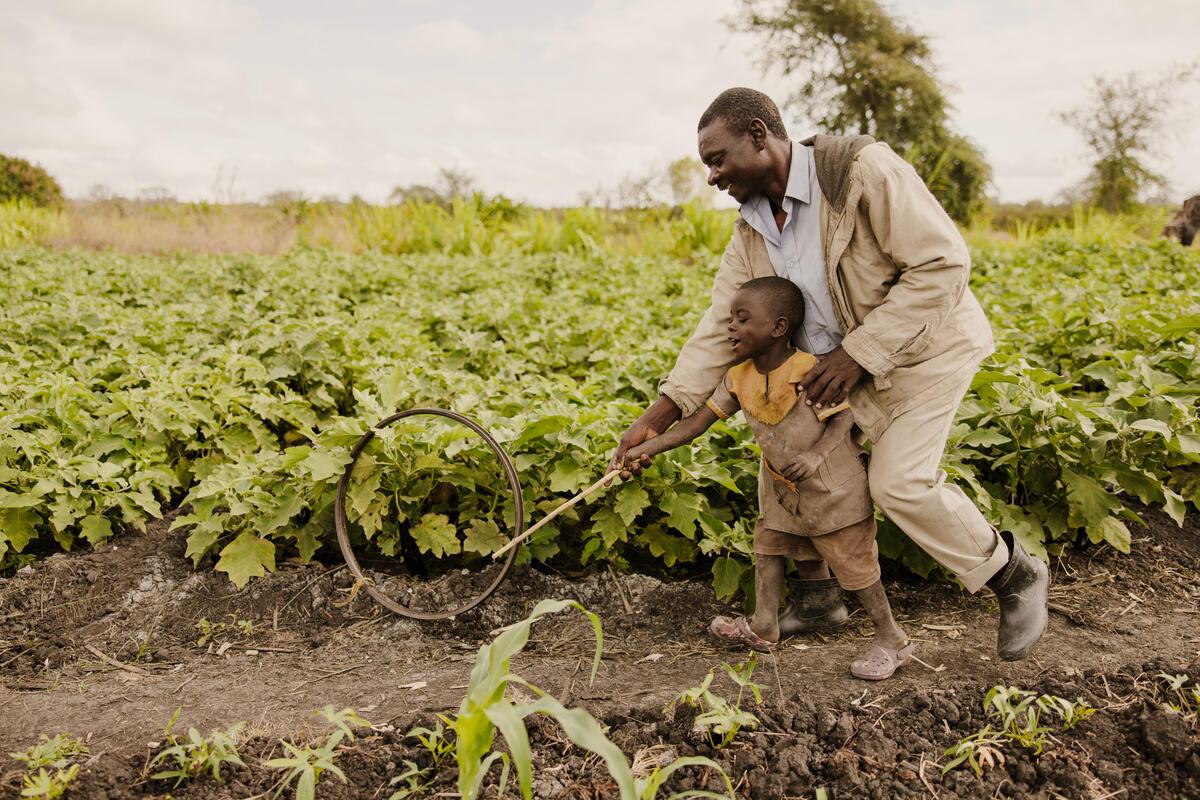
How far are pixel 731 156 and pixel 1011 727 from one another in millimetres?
1614

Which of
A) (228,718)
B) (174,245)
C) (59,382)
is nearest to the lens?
(228,718)

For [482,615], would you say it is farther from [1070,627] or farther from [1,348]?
[1,348]

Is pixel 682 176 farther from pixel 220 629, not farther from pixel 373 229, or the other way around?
pixel 220 629

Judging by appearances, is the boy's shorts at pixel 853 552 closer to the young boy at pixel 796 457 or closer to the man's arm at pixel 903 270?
the young boy at pixel 796 457

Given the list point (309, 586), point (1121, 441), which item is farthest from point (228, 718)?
point (1121, 441)

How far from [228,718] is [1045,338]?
464 centimetres

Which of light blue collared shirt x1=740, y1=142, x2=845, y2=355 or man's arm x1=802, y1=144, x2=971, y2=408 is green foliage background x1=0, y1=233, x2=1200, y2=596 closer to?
light blue collared shirt x1=740, y1=142, x2=845, y2=355

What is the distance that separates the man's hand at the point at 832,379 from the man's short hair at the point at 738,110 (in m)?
0.64

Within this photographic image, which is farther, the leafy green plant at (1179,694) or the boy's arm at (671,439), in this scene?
the boy's arm at (671,439)

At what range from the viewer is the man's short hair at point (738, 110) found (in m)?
2.21

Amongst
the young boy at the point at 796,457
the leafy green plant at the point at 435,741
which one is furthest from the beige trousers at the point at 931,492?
the leafy green plant at the point at 435,741

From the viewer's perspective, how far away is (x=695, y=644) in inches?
109

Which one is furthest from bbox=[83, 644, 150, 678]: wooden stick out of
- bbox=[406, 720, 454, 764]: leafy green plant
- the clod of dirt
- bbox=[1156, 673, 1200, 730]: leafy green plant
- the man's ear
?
bbox=[1156, 673, 1200, 730]: leafy green plant

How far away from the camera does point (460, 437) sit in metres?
3.04
